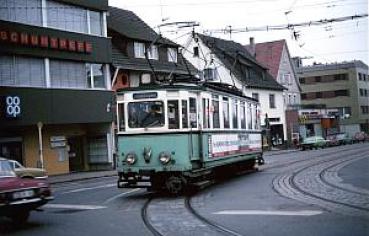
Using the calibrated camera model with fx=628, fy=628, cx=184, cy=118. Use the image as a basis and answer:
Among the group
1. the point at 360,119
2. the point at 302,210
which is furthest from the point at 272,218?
the point at 360,119

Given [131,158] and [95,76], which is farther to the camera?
[95,76]

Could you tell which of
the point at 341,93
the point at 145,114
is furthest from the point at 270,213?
the point at 341,93

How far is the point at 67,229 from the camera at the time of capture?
1255 centimetres

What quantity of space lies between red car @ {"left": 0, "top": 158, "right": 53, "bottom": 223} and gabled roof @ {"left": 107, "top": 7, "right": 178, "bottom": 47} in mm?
30998

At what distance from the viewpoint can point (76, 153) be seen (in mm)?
40000

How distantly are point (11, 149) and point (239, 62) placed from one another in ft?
120

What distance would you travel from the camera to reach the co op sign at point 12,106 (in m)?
31.8

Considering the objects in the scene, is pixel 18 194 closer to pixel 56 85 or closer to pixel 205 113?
pixel 205 113

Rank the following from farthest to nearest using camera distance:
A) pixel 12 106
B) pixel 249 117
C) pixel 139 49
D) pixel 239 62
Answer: pixel 239 62 → pixel 139 49 → pixel 12 106 → pixel 249 117

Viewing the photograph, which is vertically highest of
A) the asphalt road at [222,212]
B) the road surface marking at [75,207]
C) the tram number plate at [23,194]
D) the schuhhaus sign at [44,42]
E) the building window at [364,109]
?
the schuhhaus sign at [44,42]

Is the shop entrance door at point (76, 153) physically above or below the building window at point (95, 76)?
below

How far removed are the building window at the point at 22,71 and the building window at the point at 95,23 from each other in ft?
18.0

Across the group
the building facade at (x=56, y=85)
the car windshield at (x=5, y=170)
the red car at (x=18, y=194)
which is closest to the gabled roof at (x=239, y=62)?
the building facade at (x=56, y=85)

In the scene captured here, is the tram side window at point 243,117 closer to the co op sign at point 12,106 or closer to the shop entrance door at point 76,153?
the co op sign at point 12,106
